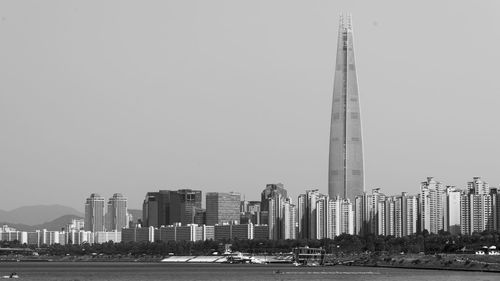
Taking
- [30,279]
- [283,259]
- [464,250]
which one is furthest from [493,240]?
[30,279]

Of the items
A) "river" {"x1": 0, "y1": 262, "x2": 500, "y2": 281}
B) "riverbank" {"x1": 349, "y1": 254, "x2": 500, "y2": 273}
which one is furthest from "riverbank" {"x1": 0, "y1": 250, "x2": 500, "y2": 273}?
"river" {"x1": 0, "y1": 262, "x2": 500, "y2": 281}

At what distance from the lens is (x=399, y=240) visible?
19500cm

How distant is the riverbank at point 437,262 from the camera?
132538 millimetres

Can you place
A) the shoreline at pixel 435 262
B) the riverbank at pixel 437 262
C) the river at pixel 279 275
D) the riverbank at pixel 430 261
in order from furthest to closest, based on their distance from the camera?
the riverbank at pixel 430 261
the riverbank at pixel 437 262
the shoreline at pixel 435 262
the river at pixel 279 275

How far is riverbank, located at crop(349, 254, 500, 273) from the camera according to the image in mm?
132538

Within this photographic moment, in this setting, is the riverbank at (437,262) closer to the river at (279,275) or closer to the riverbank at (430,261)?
the riverbank at (430,261)

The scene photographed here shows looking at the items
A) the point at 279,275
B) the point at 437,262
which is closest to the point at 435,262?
the point at 437,262

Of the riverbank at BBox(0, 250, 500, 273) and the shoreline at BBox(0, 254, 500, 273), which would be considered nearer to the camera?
the shoreline at BBox(0, 254, 500, 273)

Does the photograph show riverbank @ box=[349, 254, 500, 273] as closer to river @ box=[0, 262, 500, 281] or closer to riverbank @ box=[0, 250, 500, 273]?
riverbank @ box=[0, 250, 500, 273]

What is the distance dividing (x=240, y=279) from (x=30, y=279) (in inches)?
775

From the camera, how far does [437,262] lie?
145 metres

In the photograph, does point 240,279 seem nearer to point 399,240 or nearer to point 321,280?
point 321,280

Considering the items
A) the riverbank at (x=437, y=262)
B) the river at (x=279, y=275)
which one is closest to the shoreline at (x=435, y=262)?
the riverbank at (x=437, y=262)

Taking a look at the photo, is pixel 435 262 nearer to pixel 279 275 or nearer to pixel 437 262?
pixel 437 262
